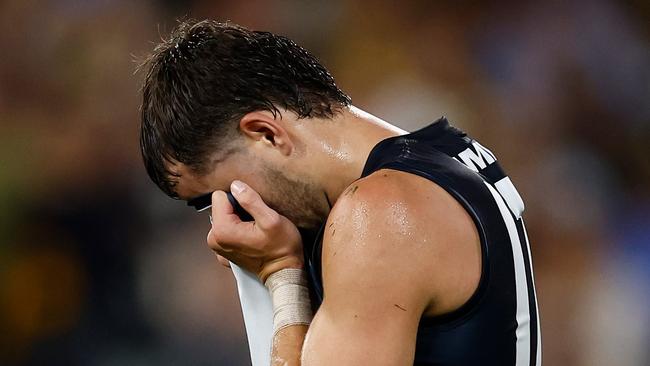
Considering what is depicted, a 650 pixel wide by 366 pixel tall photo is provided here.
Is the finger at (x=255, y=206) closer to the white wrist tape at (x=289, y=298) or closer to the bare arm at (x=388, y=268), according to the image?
the white wrist tape at (x=289, y=298)

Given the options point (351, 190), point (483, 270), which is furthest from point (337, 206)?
point (483, 270)

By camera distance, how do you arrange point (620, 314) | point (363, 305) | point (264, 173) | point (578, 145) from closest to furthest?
point (363, 305) < point (264, 173) < point (620, 314) < point (578, 145)

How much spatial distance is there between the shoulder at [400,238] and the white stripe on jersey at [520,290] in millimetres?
120

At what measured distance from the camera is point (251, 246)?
72.3 inches

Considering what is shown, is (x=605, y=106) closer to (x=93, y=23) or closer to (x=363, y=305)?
(x=93, y=23)

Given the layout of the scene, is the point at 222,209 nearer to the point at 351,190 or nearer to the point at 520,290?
the point at 351,190

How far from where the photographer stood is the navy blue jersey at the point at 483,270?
1565 millimetres

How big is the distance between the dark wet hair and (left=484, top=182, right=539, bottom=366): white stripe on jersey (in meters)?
0.40

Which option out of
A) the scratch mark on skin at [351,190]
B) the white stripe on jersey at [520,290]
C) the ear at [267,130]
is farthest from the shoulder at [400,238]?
the ear at [267,130]

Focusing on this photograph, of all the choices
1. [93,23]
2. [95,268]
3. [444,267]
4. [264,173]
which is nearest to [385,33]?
[93,23]

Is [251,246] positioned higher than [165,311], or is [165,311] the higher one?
[165,311]

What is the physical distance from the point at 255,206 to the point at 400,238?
0.43 meters

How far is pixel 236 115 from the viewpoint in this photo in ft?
5.86

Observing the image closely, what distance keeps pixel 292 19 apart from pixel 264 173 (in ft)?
7.69
